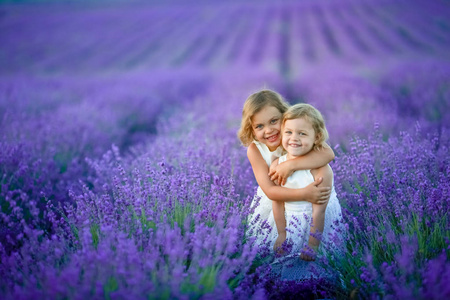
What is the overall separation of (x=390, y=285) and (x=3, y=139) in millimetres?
3116

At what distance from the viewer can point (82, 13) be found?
16328 mm

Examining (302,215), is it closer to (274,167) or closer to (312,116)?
(274,167)

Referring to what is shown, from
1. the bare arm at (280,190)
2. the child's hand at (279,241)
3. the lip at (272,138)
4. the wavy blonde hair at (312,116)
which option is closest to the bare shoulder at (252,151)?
the bare arm at (280,190)

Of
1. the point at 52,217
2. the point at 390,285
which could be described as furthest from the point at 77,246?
the point at 390,285

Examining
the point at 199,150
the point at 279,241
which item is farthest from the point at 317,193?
the point at 199,150

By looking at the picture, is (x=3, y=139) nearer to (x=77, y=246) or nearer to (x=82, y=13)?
(x=77, y=246)

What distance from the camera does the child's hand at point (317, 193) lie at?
1.85 metres

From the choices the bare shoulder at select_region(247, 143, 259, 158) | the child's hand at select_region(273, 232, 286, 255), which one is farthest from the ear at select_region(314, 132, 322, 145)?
the child's hand at select_region(273, 232, 286, 255)

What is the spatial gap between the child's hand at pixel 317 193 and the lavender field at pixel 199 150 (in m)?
0.23

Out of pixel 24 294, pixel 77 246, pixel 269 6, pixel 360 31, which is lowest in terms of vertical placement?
pixel 77 246

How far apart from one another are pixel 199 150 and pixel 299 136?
113 cm

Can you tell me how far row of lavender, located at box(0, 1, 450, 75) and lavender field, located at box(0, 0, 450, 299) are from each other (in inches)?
3.6

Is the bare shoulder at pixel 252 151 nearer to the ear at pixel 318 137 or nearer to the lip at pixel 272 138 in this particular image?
the lip at pixel 272 138

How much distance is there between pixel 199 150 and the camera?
285cm
